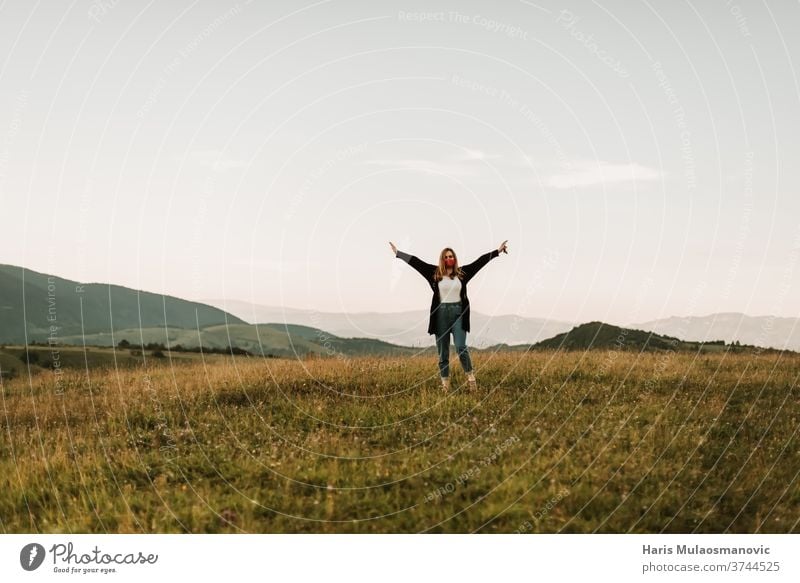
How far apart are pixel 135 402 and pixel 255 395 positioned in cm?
267

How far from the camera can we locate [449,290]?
638 inches

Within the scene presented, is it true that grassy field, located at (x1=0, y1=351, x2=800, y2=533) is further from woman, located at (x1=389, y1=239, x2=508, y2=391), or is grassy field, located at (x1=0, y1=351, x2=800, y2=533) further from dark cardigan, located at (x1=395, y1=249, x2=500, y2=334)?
dark cardigan, located at (x1=395, y1=249, x2=500, y2=334)

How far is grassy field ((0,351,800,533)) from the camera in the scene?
10.7 m

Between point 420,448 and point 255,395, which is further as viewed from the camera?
point 255,395

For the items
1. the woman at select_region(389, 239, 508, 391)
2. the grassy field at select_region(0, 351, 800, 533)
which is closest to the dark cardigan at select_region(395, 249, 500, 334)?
the woman at select_region(389, 239, 508, 391)

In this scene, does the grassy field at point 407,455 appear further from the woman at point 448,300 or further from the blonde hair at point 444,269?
the blonde hair at point 444,269

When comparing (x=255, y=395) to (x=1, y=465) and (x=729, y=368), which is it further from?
(x=729, y=368)

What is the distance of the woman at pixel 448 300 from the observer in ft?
52.2

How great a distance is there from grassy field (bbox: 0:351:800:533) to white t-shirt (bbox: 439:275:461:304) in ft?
6.64

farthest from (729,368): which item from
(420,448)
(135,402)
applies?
(135,402)

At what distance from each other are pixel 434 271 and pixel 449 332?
1469mm

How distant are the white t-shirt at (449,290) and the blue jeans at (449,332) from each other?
120 mm
